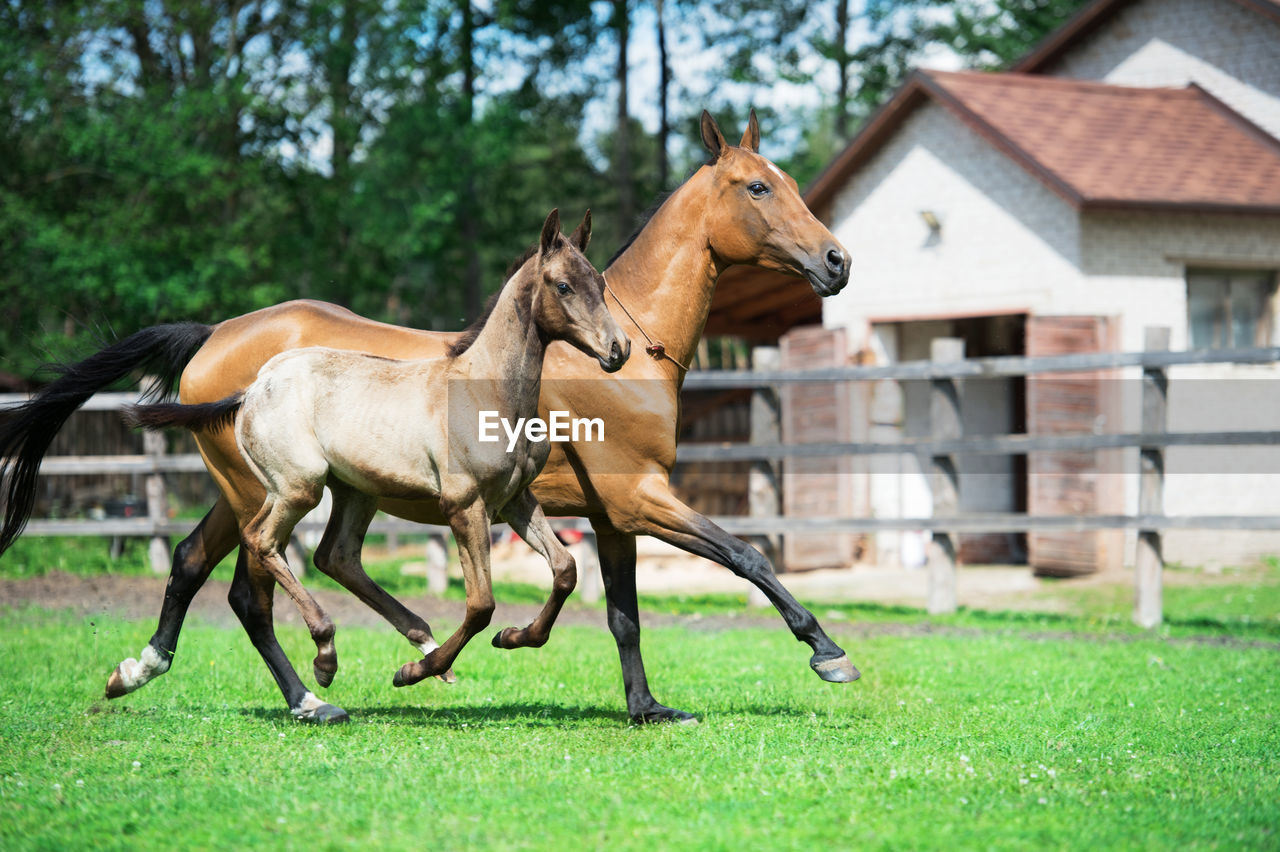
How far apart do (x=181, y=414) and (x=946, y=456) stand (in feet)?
24.1

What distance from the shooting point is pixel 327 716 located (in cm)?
566

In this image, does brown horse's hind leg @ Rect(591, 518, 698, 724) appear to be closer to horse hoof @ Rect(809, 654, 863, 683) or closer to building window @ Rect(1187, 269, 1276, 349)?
horse hoof @ Rect(809, 654, 863, 683)

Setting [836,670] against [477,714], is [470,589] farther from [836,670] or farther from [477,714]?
[836,670]

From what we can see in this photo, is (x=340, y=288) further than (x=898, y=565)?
Yes

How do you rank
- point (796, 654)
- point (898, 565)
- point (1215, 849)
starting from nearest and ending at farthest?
1. point (1215, 849)
2. point (796, 654)
3. point (898, 565)

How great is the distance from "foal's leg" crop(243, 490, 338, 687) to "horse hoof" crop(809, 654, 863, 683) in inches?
83.1

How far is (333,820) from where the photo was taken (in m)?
→ 3.94

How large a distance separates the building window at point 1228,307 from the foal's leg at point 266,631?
12188mm

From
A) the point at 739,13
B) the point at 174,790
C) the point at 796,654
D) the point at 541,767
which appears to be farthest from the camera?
the point at 739,13

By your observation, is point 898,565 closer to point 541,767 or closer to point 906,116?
point 906,116

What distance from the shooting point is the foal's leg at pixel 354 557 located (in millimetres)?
5812

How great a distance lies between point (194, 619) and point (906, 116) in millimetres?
10712

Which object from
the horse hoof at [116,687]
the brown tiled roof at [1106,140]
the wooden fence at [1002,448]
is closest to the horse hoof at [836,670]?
the horse hoof at [116,687]

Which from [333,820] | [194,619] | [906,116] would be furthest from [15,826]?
[906,116]
